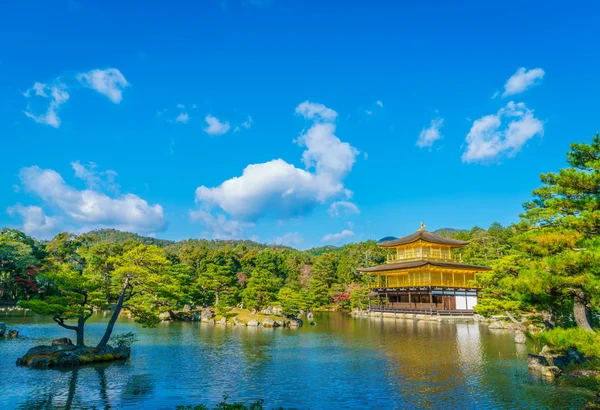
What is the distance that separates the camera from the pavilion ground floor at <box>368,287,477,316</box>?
147ft

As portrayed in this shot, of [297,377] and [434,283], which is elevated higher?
[434,283]

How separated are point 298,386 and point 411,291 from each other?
36.5 m

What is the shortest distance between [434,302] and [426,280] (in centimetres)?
264

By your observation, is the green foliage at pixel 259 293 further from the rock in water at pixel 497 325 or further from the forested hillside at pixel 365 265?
the rock in water at pixel 497 325

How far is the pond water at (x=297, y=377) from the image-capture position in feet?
42.5

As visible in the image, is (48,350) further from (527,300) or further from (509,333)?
(509,333)

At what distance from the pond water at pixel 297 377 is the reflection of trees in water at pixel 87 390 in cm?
3

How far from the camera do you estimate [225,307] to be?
41469 mm

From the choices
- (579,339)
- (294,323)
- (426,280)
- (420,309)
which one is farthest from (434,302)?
(579,339)

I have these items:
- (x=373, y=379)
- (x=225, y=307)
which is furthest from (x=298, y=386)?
(x=225, y=307)

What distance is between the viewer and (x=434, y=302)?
46.8m

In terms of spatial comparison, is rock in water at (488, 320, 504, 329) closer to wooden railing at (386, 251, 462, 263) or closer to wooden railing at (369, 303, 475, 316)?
wooden railing at (369, 303, 475, 316)

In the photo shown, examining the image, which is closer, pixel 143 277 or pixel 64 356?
pixel 64 356

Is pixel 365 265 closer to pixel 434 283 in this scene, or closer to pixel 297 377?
pixel 434 283
